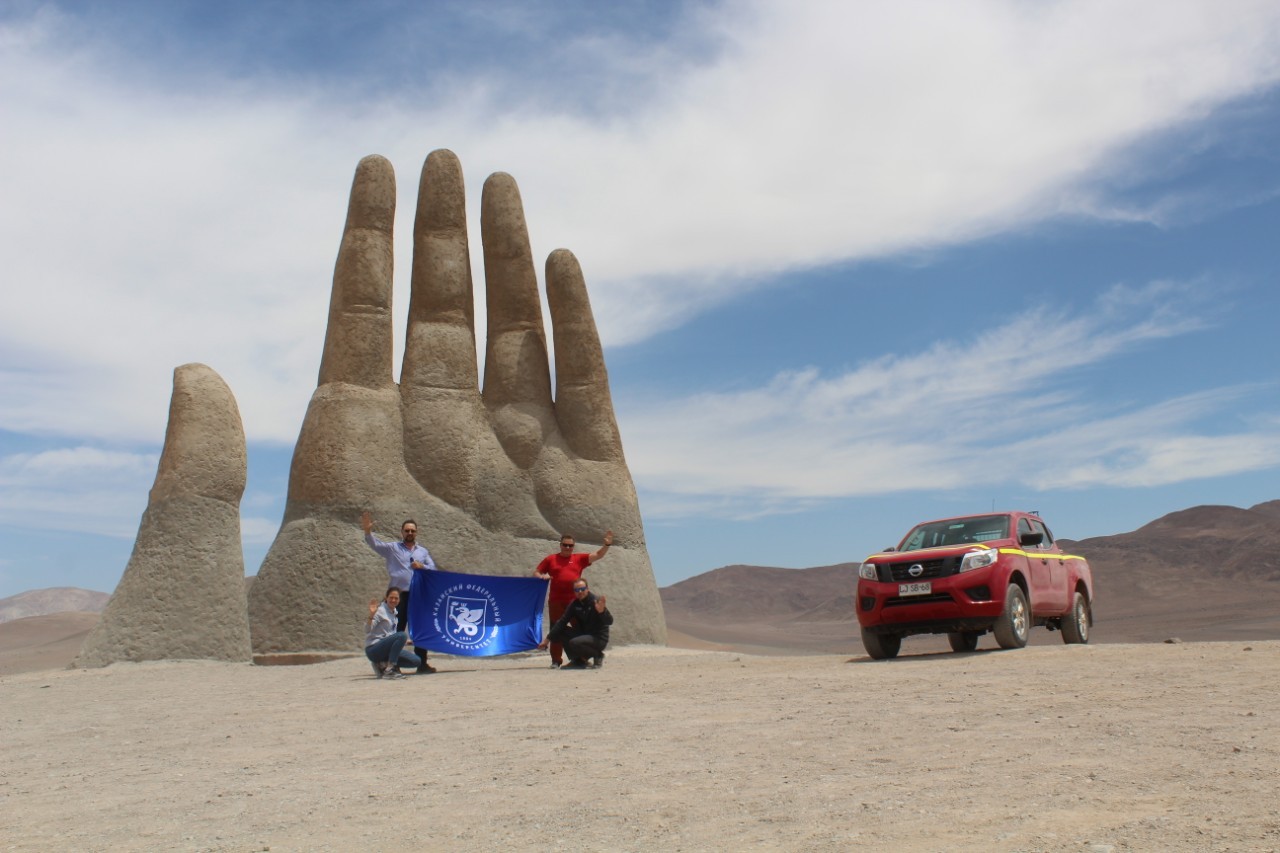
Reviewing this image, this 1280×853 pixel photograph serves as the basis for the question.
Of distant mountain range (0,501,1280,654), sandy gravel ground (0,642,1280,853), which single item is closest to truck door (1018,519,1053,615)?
sandy gravel ground (0,642,1280,853)

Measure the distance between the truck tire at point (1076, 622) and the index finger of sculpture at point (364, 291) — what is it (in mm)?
10860

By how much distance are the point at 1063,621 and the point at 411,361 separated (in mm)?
10900

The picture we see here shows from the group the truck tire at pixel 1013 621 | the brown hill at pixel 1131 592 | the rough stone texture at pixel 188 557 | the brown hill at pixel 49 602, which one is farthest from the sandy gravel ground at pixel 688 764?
the brown hill at pixel 49 602

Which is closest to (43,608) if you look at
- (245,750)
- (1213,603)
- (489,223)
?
(1213,603)

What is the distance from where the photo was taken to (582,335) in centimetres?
2119

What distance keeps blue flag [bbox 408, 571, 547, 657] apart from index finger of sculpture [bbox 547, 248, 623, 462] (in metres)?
5.76

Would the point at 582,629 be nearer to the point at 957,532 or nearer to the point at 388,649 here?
the point at 388,649

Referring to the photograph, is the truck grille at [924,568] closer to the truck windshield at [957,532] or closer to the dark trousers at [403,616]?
the truck windshield at [957,532]

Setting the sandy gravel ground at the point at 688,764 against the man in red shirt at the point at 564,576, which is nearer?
the sandy gravel ground at the point at 688,764

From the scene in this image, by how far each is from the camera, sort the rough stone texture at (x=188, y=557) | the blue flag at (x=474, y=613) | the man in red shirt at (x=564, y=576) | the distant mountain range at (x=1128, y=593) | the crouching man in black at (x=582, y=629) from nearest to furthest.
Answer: the crouching man in black at (x=582, y=629) → the man in red shirt at (x=564, y=576) → the blue flag at (x=474, y=613) → the rough stone texture at (x=188, y=557) → the distant mountain range at (x=1128, y=593)

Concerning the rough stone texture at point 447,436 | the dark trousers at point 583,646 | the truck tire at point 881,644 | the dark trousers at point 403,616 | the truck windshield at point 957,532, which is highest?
the rough stone texture at point 447,436

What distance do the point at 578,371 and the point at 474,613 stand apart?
23.4 ft

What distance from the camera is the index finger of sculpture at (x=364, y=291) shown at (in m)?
19.3

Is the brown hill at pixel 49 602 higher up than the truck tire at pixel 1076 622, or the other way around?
the brown hill at pixel 49 602
